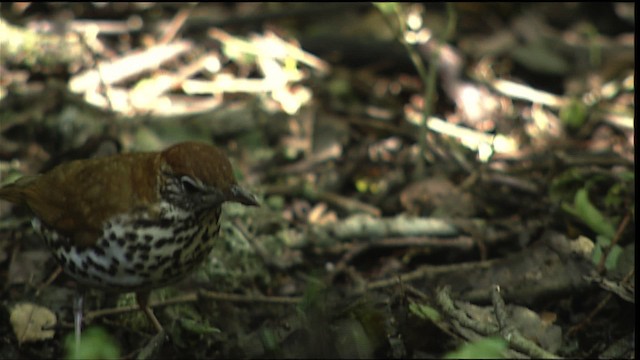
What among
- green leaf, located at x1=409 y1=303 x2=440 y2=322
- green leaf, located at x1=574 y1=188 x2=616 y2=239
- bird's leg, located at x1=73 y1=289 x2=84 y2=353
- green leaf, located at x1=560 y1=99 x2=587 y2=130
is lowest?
bird's leg, located at x1=73 y1=289 x2=84 y2=353

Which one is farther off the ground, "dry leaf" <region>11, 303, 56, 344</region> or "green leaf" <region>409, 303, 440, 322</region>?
"green leaf" <region>409, 303, 440, 322</region>

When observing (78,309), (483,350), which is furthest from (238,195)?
(483,350)

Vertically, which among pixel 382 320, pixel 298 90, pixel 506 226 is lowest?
pixel 382 320

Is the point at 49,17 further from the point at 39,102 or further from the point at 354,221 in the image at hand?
the point at 354,221

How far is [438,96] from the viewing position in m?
5.88

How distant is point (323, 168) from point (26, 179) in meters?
1.78

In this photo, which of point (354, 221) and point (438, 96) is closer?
point (354, 221)

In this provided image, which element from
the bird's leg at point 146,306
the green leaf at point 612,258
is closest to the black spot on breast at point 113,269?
the bird's leg at point 146,306

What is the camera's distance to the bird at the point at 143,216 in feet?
11.1

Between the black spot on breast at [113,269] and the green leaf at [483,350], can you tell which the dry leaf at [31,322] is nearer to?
the black spot on breast at [113,269]

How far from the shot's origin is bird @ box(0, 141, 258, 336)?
133 inches

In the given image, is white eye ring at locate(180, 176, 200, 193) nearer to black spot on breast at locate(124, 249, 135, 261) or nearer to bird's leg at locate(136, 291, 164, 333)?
black spot on breast at locate(124, 249, 135, 261)

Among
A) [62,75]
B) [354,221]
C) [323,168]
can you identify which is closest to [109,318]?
[354,221]

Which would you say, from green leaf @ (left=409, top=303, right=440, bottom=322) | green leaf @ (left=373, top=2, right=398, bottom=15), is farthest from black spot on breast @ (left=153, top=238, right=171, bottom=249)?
green leaf @ (left=373, top=2, right=398, bottom=15)
